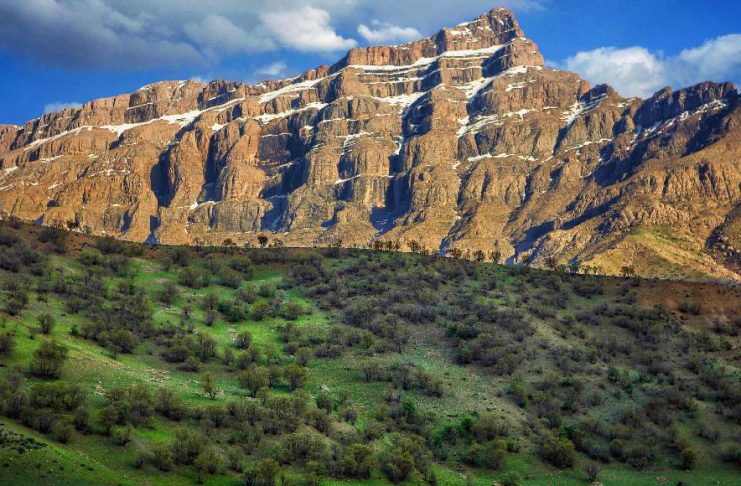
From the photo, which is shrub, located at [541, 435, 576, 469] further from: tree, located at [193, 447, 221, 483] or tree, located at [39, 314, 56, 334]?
tree, located at [39, 314, 56, 334]

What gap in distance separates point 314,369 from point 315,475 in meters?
24.1

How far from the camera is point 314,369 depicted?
66562 mm

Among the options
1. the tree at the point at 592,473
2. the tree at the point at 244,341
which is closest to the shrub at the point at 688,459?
the tree at the point at 592,473

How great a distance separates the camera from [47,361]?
161 feet

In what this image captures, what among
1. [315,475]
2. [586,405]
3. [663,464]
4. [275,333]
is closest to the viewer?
[315,475]

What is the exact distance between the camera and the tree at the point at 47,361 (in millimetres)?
48750

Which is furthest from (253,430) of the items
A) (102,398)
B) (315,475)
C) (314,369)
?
(314,369)

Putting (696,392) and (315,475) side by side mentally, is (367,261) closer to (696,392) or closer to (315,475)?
(696,392)

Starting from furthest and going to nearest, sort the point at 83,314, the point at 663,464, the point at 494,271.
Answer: the point at 494,271 < the point at 83,314 < the point at 663,464

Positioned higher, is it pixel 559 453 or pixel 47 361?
pixel 47 361

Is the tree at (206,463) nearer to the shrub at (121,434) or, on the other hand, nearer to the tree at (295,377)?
the shrub at (121,434)

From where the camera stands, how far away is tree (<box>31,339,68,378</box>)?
160 ft

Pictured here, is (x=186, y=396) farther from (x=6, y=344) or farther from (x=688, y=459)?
(x=688, y=459)

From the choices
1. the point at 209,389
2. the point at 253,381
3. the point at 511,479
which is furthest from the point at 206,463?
the point at 511,479
